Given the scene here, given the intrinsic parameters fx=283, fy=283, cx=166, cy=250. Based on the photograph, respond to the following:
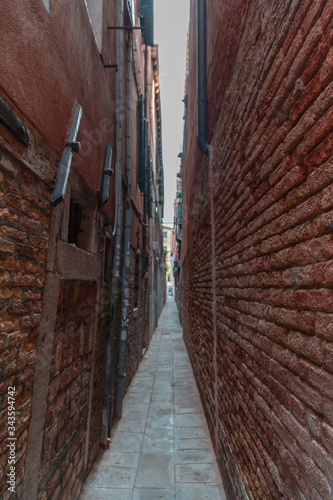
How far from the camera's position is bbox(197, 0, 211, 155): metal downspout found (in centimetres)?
413

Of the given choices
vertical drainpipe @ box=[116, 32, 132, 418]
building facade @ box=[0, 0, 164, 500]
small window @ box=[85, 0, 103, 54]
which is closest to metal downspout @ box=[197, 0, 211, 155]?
building facade @ box=[0, 0, 164, 500]

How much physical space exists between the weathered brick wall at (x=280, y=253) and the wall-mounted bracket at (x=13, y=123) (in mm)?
1381

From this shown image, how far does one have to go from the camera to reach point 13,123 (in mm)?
1458

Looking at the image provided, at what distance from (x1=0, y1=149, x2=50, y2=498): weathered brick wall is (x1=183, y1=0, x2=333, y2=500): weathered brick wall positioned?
4.66 ft

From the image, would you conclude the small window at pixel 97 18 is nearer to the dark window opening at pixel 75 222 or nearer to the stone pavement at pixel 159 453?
the dark window opening at pixel 75 222

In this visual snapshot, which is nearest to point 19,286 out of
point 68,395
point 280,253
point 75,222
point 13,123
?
point 13,123

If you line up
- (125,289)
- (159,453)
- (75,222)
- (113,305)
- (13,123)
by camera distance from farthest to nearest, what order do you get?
(125,289), (113,305), (159,453), (75,222), (13,123)

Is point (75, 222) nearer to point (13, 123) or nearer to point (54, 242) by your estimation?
point (54, 242)

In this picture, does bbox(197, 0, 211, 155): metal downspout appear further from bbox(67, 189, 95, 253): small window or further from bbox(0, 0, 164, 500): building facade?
bbox(67, 189, 95, 253): small window

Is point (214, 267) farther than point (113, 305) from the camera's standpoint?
No

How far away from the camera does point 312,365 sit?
115cm

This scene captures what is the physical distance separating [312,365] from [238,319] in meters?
1.17

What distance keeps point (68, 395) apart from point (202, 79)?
457 cm

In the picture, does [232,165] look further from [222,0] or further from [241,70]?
[222,0]
